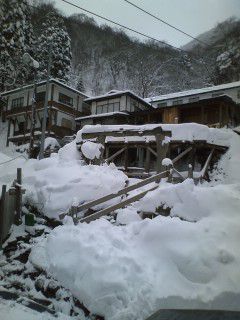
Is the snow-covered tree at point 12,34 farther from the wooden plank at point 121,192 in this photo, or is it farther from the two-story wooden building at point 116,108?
the two-story wooden building at point 116,108

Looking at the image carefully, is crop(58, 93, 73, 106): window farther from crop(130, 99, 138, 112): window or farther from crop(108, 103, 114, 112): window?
crop(130, 99, 138, 112): window

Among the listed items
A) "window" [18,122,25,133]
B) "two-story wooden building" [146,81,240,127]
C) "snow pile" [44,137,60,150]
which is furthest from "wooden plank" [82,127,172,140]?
"window" [18,122,25,133]

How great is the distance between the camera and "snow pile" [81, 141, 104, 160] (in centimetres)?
1252

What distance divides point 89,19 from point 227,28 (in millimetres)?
2915

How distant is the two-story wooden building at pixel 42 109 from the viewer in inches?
1017

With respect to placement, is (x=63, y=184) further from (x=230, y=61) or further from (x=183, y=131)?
(x=183, y=131)

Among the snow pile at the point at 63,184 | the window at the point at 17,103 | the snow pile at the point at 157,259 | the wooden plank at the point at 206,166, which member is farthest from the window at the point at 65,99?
the snow pile at the point at 157,259

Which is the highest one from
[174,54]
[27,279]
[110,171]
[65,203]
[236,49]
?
[174,54]

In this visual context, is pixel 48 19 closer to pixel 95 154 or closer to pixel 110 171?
pixel 110 171

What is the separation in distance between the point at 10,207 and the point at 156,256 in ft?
15.2

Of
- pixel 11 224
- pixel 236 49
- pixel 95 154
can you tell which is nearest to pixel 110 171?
pixel 95 154

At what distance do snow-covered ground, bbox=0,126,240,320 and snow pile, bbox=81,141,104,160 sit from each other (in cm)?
515

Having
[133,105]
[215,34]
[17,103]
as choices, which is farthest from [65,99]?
[215,34]

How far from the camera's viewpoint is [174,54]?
7.94m
